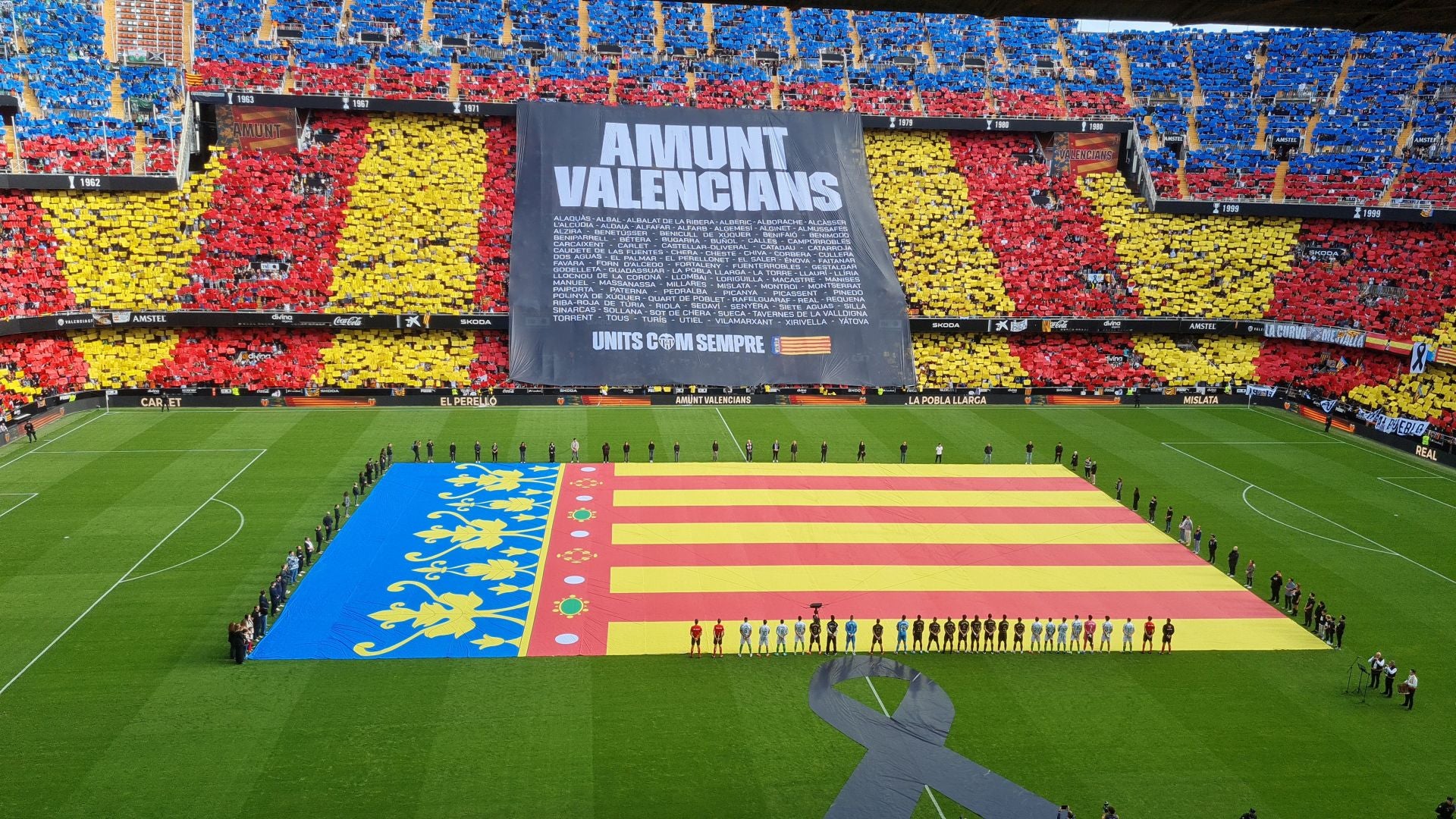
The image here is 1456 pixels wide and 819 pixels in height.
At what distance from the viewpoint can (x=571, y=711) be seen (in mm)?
23453

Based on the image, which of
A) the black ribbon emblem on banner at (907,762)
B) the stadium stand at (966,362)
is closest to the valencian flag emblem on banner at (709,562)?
the black ribbon emblem on banner at (907,762)

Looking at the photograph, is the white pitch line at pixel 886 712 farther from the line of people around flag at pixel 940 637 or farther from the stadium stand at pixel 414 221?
the stadium stand at pixel 414 221

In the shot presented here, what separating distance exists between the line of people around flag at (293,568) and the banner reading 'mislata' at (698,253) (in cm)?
1506

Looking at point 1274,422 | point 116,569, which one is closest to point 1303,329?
point 1274,422

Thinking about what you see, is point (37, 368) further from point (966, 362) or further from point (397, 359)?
point (966, 362)

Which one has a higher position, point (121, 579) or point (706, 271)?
point (706, 271)

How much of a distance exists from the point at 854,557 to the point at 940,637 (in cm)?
599

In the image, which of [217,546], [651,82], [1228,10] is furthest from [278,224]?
[1228,10]

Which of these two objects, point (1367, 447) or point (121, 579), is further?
point (1367, 447)

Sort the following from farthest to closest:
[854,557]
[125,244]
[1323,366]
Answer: [1323,366] < [125,244] < [854,557]

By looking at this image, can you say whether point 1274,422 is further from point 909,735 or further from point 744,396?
point 909,735

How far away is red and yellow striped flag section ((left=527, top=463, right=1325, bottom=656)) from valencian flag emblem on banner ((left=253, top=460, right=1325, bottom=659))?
0.08 metres

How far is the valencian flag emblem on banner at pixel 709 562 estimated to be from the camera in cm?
2786

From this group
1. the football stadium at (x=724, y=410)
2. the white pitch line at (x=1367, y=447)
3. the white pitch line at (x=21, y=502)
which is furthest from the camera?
the white pitch line at (x=1367, y=447)
